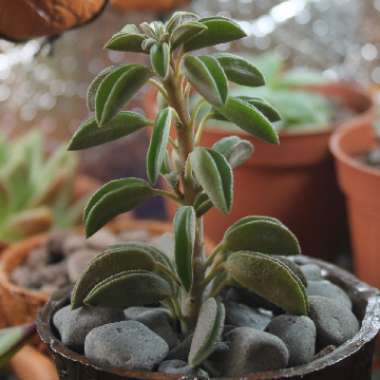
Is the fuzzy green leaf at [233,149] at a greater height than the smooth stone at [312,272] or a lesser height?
greater

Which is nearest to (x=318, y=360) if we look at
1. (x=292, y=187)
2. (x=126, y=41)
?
(x=126, y=41)

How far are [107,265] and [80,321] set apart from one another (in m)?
0.04

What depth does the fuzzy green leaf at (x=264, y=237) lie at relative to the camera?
0.47 meters

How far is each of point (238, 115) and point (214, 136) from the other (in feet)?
1.43

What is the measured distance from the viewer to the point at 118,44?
44 cm

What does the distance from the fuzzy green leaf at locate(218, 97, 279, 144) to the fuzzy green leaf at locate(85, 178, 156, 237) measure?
0.08 m

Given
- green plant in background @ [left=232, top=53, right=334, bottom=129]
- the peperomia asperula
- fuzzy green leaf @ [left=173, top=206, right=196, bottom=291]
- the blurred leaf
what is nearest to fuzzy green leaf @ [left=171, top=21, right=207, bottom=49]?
the peperomia asperula

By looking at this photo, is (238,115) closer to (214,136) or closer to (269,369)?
(269,369)

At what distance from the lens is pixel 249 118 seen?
448 mm

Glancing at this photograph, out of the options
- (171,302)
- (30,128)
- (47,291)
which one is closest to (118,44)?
(171,302)

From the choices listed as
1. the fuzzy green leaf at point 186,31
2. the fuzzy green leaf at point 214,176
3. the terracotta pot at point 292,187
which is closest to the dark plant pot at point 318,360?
the fuzzy green leaf at point 214,176

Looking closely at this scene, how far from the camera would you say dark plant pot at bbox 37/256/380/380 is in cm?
42

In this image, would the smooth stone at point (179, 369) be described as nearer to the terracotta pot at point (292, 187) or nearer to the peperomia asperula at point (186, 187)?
the peperomia asperula at point (186, 187)

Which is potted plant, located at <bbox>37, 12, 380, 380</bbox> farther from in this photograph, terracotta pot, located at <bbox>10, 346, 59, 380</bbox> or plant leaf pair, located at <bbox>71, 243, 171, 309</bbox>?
terracotta pot, located at <bbox>10, 346, 59, 380</bbox>
